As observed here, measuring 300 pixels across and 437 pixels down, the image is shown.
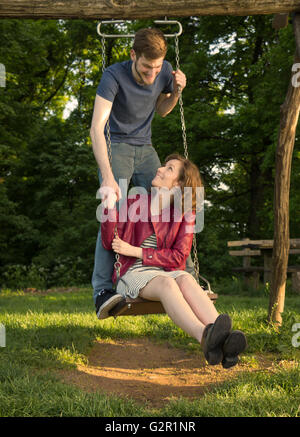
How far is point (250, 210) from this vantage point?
46.3ft

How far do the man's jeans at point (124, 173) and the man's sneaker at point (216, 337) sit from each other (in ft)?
3.44

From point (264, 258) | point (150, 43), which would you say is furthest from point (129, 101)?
point (264, 258)

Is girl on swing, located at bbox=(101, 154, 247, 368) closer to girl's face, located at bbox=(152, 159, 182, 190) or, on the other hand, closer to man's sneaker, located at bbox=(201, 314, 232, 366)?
girl's face, located at bbox=(152, 159, 182, 190)

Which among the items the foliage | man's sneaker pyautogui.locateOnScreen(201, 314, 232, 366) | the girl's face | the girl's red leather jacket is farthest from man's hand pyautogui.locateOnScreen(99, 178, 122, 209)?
the foliage

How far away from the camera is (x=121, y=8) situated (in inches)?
170

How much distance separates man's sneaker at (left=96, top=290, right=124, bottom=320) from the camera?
3674 mm

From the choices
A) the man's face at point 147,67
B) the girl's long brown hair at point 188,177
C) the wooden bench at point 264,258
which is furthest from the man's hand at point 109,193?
the wooden bench at point 264,258

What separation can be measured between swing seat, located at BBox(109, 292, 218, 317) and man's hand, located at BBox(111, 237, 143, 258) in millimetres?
338

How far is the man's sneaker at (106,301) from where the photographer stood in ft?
12.1

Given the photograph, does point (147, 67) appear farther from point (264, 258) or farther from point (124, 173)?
point (264, 258)

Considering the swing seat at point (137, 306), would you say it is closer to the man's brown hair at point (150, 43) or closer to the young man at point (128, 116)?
the young man at point (128, 116)

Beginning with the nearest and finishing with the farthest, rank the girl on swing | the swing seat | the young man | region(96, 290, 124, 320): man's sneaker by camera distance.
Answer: the girl on swing → the swing seat → region(96, 290, 124, 320): man's sneaker → the young man

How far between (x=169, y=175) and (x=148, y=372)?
169 centimetres
